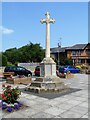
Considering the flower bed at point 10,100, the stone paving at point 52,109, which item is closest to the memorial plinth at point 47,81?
the stone paving at point 52,109

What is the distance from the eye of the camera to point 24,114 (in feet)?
23.3

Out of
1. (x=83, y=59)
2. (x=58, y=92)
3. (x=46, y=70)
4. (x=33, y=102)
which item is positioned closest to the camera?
(x=33, y=102)

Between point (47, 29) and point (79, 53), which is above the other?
point (79, 53)

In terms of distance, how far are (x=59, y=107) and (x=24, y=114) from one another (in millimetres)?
1701

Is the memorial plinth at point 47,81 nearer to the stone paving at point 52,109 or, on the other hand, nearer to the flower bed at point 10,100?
the stone paving at point 52,109

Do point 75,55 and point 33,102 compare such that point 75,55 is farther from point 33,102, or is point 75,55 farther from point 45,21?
point 33,102

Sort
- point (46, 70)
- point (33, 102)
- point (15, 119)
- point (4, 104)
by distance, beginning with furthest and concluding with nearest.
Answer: point (46, 70), point (33, 102), point (4, 104), point (15, 119)

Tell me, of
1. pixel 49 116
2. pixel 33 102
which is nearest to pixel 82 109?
pixel 49 116

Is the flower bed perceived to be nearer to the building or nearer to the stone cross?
the stone cross

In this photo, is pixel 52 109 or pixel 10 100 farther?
pixel 10 100

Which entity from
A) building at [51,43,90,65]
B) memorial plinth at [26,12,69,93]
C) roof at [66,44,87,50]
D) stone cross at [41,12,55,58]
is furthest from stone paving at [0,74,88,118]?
roof at [66,44,87,50]

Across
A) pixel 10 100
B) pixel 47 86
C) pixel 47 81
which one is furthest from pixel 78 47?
pixel 10 100

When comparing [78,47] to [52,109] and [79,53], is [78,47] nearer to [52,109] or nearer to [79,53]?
[79,53]

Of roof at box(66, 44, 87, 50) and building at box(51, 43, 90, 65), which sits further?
roof at box(66, 44, 87, 50)
